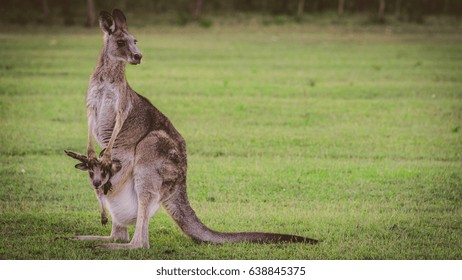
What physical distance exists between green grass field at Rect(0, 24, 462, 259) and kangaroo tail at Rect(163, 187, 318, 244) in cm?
8

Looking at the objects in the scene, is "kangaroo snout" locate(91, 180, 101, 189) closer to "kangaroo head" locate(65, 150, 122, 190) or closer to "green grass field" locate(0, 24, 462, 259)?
"kangaroo head" locate(65, 150, 122, 190)

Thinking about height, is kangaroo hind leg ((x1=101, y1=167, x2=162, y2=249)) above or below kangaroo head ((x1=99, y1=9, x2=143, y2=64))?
below

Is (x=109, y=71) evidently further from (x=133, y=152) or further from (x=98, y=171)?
(x=98, y=171)

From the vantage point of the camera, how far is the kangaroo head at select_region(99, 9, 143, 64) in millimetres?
7168

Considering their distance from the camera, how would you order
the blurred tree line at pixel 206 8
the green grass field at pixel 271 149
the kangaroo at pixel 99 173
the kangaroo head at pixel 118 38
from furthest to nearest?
the blurred tree line at pixel 206 8 < the green grass field at pixel 271 149 < the kangaroo head at pixel 118 38 < the kangaroo at pixel 99 173

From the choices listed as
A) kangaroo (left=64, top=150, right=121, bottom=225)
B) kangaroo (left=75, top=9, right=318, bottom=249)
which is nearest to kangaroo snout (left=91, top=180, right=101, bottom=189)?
kangaroo (left=64, top=150, right=121, bottom=225)

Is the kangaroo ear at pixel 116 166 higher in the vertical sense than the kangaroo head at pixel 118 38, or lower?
lower

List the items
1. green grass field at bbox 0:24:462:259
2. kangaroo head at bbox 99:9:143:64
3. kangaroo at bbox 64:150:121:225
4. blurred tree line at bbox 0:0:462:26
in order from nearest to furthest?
1. kangaroo at bbox 64:150:121:225
2. kangaroo head at bbox 99:9:143:64
3. green grass field at bbox 0:24:462:259
4. blurred tree line at bbox 0:0:462:26

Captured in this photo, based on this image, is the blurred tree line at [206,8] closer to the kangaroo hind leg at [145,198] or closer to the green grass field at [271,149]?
the green grass field at [271,149]

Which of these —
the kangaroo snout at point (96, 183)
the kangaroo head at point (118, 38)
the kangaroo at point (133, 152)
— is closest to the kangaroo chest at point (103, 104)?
the kangaroo at point (133, 152)

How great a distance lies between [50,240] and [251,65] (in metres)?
15.0

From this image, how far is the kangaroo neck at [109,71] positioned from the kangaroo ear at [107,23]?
18cm

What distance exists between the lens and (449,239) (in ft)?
26.1

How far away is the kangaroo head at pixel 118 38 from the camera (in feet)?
23.5
